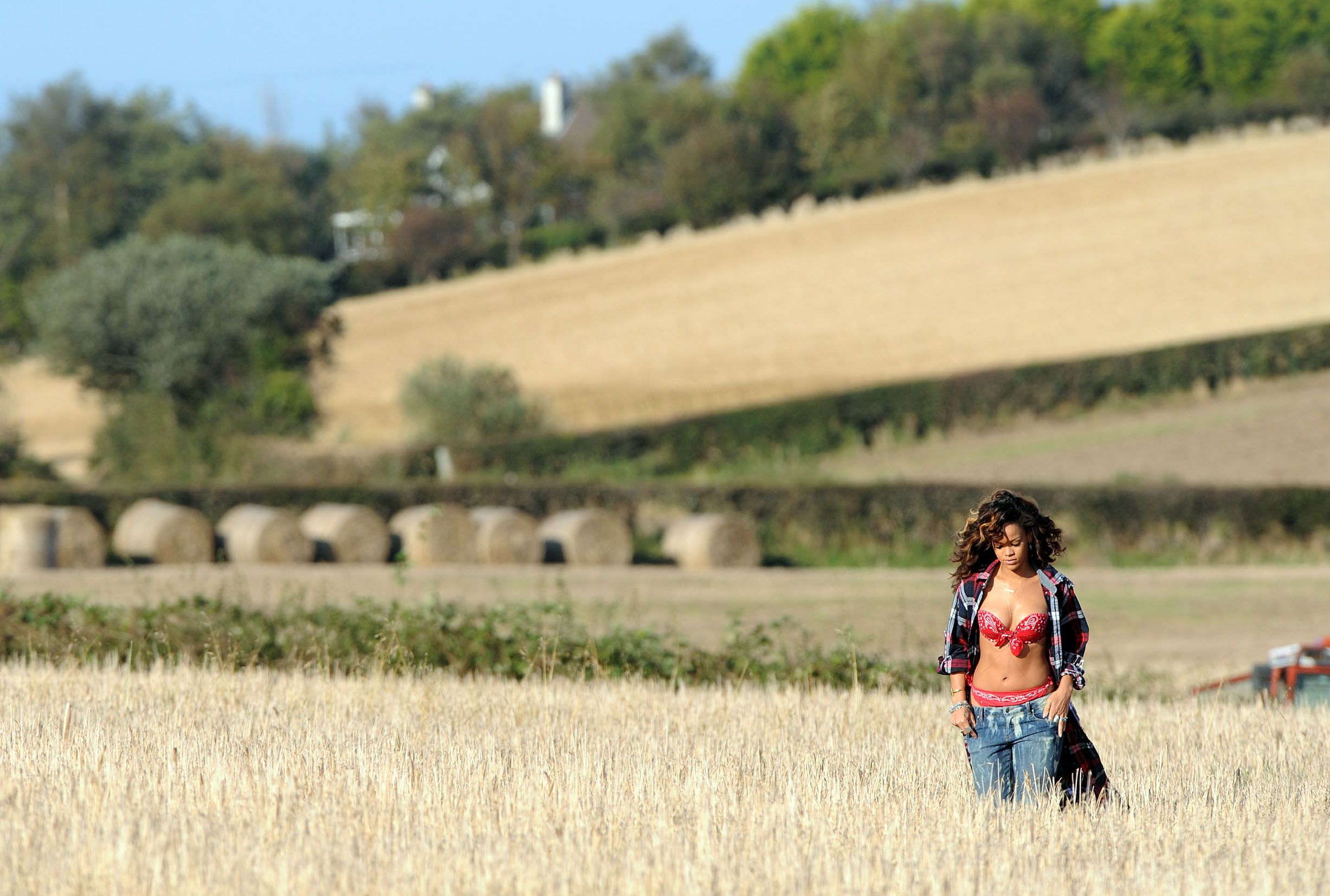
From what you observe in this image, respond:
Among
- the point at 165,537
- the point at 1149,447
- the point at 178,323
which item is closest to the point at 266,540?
the point at 165,537

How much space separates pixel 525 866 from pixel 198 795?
1.63 m

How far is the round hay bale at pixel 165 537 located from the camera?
2280 cm

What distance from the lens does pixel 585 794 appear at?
6.28 meters

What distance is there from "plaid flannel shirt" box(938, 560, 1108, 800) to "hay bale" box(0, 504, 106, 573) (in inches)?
712

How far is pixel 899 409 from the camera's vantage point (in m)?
34.4

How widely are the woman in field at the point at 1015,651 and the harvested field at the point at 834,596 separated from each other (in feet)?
26.2

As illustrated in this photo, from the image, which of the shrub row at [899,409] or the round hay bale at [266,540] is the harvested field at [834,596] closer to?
the round hay bale at [266,540]

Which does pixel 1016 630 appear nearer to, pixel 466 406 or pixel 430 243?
pixel 466 406

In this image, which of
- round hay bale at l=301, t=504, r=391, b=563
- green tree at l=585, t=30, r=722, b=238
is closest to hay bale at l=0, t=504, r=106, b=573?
round hay bale at l=301, t=504, r=391, b=563

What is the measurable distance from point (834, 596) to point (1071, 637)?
14287 millimetres

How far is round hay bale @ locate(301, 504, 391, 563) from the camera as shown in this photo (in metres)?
23.4

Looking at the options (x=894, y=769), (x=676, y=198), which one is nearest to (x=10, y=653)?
(x=894, y=769)

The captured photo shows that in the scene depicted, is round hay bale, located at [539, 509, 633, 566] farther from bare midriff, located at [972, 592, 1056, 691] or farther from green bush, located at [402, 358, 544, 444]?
bare midriff, located at [972, 592, 1056, 691]

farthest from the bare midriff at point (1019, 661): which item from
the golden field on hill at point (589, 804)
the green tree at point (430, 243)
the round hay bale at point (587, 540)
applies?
the green tree at point (430, 243)
